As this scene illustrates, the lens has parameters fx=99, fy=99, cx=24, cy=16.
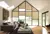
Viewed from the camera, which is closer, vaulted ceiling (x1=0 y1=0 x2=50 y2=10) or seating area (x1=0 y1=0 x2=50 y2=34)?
seating area (x1=0 y1=0 x2=50 y2=34)

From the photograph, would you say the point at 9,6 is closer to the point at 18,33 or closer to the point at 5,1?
the point at 5,1

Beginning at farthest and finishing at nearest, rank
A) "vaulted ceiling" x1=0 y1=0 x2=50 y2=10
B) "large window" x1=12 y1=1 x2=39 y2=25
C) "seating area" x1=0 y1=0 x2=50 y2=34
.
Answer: "vaulted ceiling" x1=0 y1=0 x2=50 y2=10 < "large window" x1=12 y1=1 x2=39 y2=25 < "seating area" x1=0 y1=0 x2=50 y2=34

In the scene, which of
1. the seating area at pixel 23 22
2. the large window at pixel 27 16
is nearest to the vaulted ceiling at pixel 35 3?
the seating area at pixel 23 22

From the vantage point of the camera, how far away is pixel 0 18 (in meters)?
2.96

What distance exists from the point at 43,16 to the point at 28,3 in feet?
4.24

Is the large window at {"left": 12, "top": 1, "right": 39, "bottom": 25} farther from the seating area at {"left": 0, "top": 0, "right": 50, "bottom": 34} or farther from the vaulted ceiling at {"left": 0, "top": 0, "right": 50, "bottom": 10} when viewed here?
the vaulted ceiling at {"left": 0, "top": 0, "right": 50, "bottom": 10}

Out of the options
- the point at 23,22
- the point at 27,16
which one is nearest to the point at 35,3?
the point at 27,16

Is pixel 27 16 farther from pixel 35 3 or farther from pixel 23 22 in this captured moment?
pixel 35 3

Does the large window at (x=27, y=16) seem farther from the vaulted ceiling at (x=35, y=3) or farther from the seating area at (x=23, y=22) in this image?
the vaulted ceiling at (x=35, y=3)

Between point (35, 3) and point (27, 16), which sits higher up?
point (35, 3)

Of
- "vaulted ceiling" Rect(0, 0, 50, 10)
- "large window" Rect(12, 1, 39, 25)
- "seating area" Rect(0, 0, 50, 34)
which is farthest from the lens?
"vaulted ceiling" Rect(0, 0, 50, 10)

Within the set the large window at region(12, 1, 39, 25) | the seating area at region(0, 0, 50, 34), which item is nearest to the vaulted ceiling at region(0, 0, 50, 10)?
the seating area at region(0, 0, 50, 34)

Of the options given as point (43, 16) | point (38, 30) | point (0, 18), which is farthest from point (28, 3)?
point (0, 18)

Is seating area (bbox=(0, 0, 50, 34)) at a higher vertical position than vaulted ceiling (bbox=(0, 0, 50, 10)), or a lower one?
lower
